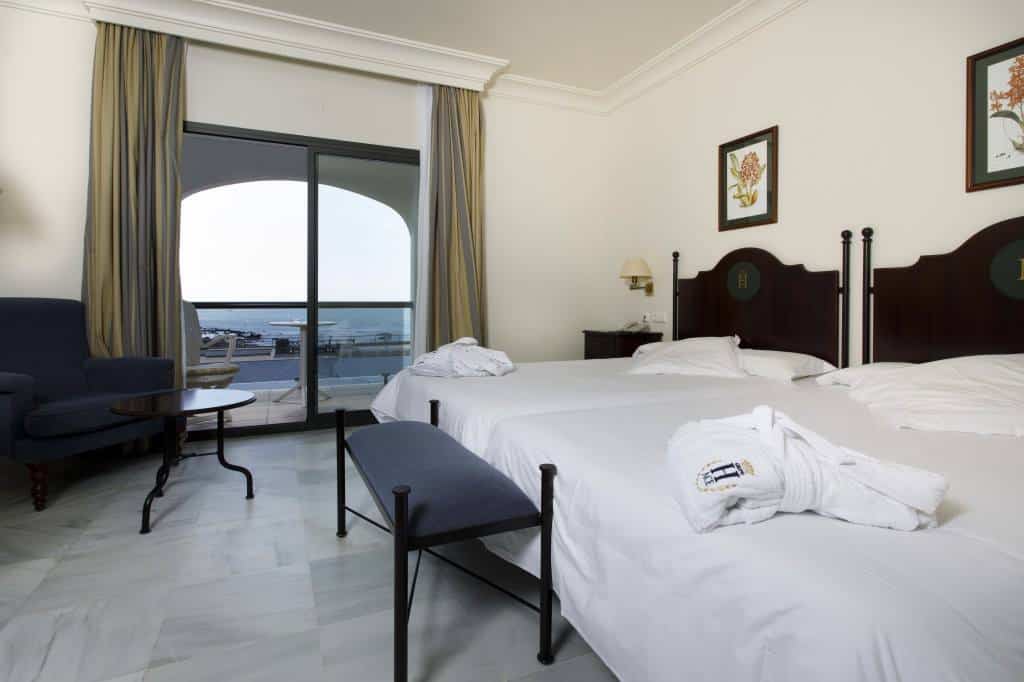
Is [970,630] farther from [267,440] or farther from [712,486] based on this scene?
[267,440]

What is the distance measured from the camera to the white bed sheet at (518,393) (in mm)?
2016

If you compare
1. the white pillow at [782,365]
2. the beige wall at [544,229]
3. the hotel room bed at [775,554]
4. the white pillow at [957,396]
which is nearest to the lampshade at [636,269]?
the beige wall at [544,229]

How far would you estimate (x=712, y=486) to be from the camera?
961 millimetres

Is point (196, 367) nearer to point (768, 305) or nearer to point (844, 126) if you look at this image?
point (768, 305)

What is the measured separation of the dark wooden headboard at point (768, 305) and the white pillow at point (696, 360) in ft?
0.89

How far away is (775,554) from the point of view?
2.81ft

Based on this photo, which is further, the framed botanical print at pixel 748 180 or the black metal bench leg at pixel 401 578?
the framed botanical print at pixel 748 180

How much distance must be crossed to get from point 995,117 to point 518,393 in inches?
90.4

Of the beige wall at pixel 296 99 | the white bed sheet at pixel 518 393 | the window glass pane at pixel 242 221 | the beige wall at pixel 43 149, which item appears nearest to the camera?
the white bed sheet at pixel 518 393

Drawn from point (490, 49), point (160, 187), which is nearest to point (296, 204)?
point (160, 187)

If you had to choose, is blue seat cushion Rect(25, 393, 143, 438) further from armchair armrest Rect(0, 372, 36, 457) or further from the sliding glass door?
the sliding glass door

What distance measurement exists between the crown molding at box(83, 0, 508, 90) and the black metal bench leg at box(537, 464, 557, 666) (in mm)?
3633

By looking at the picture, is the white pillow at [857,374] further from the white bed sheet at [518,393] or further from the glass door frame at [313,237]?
the glass door frame at [313,237]

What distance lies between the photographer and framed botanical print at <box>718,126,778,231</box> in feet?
10.8
